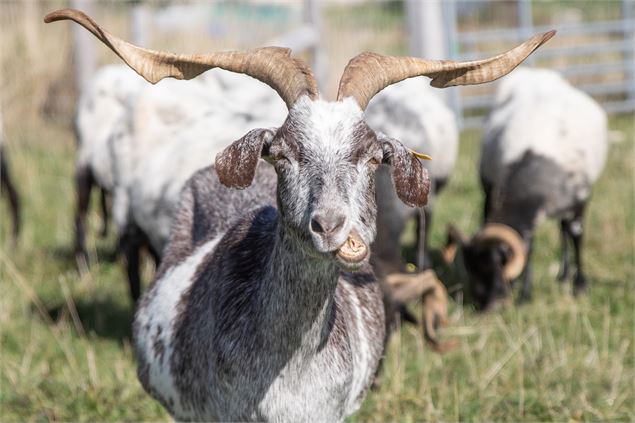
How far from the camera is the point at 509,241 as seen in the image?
287 inches

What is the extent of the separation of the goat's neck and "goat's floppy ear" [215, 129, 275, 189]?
242 millimetres

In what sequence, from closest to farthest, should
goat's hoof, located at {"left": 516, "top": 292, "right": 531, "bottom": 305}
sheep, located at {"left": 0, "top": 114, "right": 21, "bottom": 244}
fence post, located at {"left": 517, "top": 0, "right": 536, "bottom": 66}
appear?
goat's hoof, located at {"left": 516, "top": 292, "right": 531, "bottom": 305}, sheep, located at {"left": 0, "top": 114, "right": 21, "bottom": 244}, fence post, located at {"left": 517, "top": 0, "right": 536, "bottom": 66}

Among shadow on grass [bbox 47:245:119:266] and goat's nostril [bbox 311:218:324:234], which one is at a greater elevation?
goat's nostril [bbox 311:218:324:234]

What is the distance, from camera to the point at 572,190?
787 centimetres

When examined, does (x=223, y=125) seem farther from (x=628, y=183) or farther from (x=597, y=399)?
(x=628, y=183)

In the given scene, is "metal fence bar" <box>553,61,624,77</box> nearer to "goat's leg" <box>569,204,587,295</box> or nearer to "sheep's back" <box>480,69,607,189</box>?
"sheep's back" <box>480,69,607,189</box>

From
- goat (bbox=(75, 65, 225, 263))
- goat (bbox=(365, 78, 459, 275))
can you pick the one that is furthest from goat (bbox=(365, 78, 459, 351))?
goat (bbox=(75, 65, 225, 263))

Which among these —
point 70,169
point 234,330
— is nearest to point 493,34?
point 70,169

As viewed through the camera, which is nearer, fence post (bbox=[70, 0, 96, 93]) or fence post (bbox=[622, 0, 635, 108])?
fence post (bbox=[70, 0, 96, 93])

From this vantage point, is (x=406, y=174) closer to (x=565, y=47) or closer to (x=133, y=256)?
(x=133, y=256)

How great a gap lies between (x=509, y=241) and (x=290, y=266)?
4.08 m

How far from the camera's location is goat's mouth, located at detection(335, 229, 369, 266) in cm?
308

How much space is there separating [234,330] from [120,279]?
15.4 feet

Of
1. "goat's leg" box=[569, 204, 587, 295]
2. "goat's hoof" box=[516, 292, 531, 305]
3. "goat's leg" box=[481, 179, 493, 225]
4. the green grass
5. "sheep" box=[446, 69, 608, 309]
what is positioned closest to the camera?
the green grass
